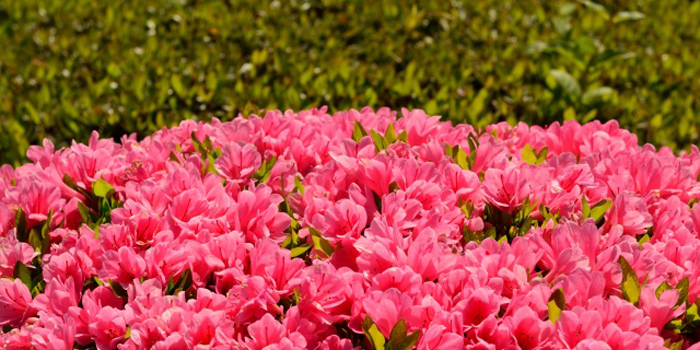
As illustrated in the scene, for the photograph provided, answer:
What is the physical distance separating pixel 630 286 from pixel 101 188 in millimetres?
1833

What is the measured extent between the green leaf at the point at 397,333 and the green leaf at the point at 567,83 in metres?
3.54

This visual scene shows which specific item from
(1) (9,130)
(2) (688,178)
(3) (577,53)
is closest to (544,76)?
(3) (577,53)

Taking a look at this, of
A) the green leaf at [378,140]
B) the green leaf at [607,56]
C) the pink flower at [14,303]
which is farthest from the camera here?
the green leaf at [607,56]

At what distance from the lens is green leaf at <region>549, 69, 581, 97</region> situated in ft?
16.2

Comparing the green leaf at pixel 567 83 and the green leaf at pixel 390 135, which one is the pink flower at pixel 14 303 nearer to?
the green leaf at pixel 390 135

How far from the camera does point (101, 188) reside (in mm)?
2578

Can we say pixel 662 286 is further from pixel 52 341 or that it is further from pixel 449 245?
pixel 52 341

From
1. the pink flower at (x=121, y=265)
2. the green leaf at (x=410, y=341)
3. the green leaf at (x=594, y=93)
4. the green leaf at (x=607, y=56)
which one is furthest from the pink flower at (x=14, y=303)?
the green leaf at (x=607, y=56)

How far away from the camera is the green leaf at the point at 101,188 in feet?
8.44

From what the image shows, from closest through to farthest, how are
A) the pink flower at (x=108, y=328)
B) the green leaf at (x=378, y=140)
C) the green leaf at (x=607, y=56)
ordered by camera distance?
the pink flower at (x=108, y=328) < the green leaf at (x=378, y=140) < the green leaf at (x=607, y=56)

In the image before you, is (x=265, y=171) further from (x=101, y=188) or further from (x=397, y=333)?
(x=397, y=333)

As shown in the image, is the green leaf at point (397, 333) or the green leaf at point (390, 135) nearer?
the green leaf at point (397, 333)

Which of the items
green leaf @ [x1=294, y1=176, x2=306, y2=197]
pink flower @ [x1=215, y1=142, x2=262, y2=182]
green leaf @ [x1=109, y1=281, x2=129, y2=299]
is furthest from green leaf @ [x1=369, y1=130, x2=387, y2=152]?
green leaf @ [x1=109, y1=281, x2=129, y2=299]

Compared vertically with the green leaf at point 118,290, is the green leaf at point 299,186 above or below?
above
